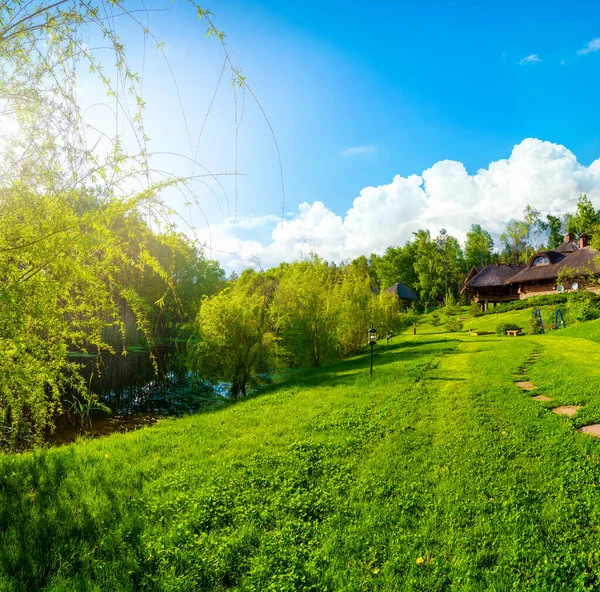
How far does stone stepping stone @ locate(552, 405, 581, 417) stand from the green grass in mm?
184

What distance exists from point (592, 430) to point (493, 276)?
47.7m

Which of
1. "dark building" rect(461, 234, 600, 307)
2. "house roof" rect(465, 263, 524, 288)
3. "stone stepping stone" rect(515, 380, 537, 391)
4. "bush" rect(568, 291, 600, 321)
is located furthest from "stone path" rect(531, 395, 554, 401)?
"house roof" rect(465, 263, 524, 288)

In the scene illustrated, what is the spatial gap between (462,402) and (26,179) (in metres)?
10.1

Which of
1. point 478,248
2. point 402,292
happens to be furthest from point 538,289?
point 478,248

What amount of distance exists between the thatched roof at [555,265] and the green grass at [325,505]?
3664 cm

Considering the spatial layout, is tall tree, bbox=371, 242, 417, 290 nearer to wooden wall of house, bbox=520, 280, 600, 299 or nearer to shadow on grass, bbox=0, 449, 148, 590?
wooden wall of house, bbox=520, 280, 600, 299

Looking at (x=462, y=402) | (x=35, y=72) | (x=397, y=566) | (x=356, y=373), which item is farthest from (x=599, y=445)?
(x=356, y=373)

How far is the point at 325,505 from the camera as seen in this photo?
5.18 m

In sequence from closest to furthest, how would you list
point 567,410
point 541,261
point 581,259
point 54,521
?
point 54,521 → point 567,410 → point 581,259 → point 541,261

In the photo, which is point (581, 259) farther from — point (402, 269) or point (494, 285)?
point (402, 269)

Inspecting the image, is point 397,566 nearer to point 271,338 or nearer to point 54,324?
point 54,324

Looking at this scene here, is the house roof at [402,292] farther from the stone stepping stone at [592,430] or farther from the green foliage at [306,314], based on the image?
the stone stepping stone at [592,430]

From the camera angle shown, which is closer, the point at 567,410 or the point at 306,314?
the point at 567,410

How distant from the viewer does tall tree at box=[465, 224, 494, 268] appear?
73.0 meters
